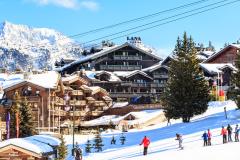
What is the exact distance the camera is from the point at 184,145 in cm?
4862

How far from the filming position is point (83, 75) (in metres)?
108

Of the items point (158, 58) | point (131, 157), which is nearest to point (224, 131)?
point (131, 157)

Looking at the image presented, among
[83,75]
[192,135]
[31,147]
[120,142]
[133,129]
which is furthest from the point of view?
[83,75]

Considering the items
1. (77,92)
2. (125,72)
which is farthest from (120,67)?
(77,92)

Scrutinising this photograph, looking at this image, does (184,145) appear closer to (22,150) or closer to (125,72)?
(22,150)

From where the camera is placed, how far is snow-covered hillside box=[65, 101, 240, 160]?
136 ft

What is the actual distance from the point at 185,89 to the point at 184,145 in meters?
21.2

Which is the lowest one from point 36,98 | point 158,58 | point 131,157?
point 131,157

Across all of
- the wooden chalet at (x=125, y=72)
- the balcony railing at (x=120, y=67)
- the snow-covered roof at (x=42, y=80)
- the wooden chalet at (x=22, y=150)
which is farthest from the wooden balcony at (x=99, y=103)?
the wooden chalet at (x=22, y=150)

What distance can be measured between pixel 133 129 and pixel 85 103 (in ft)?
58.6

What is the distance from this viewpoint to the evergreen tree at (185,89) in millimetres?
69000

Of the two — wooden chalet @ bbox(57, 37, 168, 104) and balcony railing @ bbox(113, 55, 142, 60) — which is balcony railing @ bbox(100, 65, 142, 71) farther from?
balcony railing @ bbox(113, 55, 142, 60)

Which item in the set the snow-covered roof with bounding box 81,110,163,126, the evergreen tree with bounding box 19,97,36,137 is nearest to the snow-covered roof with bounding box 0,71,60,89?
the snow-covered roof with bounding box 81,110,163,126

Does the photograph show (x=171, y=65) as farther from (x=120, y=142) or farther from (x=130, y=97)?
(x=130, y=97)
